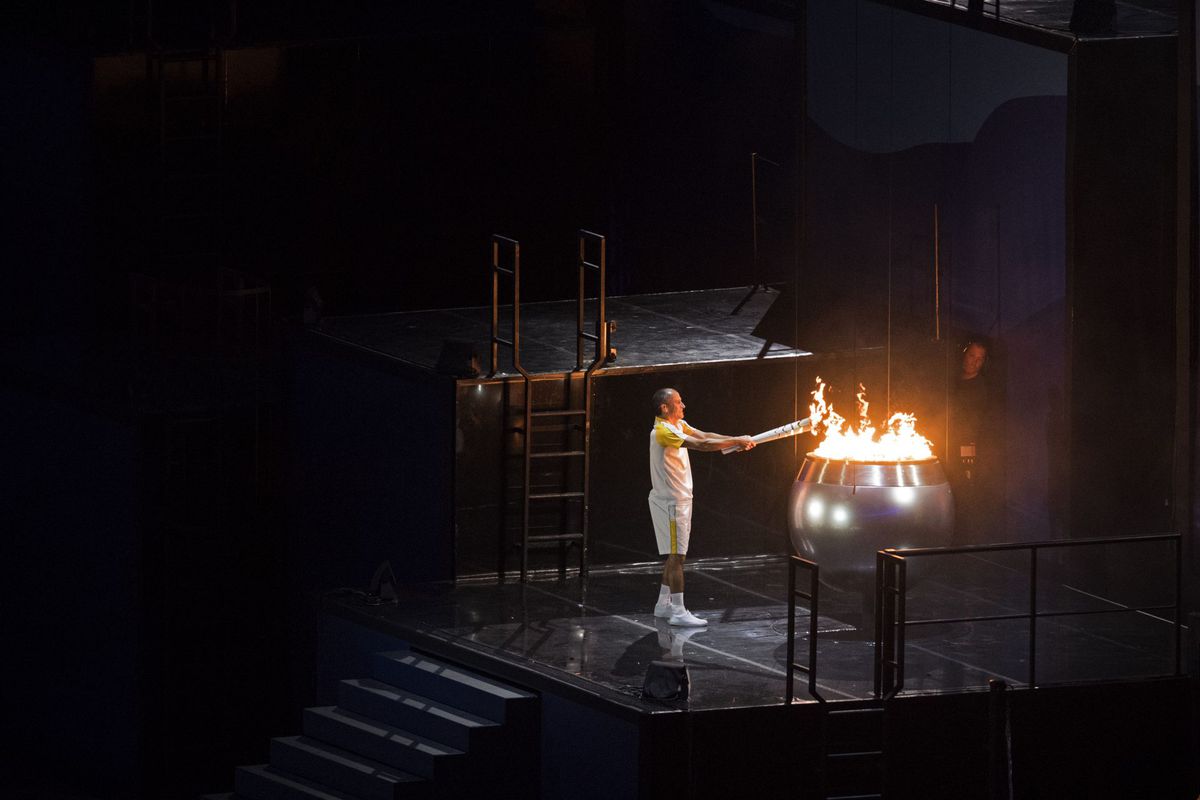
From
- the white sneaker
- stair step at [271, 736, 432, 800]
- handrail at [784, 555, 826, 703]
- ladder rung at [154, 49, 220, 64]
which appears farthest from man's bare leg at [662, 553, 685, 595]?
ladder rung at [154, 49, 220, 64]

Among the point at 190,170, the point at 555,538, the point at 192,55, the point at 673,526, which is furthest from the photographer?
the point at 190,170

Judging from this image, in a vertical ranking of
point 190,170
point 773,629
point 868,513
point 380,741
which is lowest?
point 380,741

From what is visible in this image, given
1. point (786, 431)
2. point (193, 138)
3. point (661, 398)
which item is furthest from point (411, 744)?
point (193, 138)

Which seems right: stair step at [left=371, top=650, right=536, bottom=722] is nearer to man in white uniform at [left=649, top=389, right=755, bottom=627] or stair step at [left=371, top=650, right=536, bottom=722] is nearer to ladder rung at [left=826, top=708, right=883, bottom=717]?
man in white uniform at [left=649, top=389, right=755, bottom=627]

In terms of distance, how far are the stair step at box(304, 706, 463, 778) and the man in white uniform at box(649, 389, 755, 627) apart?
2.15 m

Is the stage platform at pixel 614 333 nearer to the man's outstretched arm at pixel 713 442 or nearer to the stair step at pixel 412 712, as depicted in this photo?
the man's outstretched arm at pixel 713 442

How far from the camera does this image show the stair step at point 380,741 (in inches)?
567

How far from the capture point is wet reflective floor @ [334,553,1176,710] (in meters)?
14.5

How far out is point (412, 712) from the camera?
1495 centimetres

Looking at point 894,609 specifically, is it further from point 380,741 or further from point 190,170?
point 190,170

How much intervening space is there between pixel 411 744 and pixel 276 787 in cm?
97

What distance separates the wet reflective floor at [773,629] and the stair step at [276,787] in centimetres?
124

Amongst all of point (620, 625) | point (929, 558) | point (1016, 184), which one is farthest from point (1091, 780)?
point (1016, 184)

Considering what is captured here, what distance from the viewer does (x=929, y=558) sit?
16.0 m
